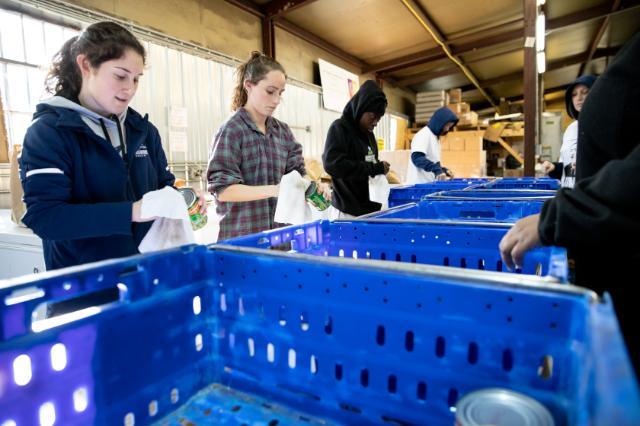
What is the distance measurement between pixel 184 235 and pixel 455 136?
778cm

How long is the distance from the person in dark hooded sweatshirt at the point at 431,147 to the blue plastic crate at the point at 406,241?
9.36ft

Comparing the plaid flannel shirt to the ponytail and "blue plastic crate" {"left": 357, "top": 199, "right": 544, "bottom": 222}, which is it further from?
"blue plastic crate" {"left": 357, "top": 199, "right": 544, "bottom": 222}

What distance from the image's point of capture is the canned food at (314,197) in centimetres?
161

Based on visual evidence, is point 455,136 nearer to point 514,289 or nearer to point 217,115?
point 217,115

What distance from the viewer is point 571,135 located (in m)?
3.70

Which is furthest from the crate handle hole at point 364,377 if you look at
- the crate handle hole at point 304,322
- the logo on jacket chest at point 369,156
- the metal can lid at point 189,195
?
the logo on jacket chest at point 369,156

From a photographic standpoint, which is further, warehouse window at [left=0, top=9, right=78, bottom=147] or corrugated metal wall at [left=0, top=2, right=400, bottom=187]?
corrugated metal wall at [left=0, top=2, right=400, bottom=187]

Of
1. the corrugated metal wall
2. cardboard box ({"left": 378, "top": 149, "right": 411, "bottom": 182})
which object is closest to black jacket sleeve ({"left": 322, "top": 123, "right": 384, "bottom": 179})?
the corrugated metal wall

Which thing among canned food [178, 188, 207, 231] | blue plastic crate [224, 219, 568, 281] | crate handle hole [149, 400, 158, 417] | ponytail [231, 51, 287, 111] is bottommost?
crate handle hole [149, 400, 158, 417]

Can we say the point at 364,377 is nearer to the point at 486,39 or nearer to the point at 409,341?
the point at 409,341

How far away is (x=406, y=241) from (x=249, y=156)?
0.86 meters

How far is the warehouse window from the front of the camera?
3.36m

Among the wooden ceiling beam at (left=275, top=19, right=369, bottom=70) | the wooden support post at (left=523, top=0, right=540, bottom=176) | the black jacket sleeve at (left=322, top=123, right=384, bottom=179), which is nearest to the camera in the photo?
the black jacket sleeve at (left=322, top=123, right=384, bottom=179)

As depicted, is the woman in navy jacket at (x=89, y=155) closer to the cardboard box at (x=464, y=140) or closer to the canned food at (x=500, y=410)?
the canned food at (x=500, y=410)
